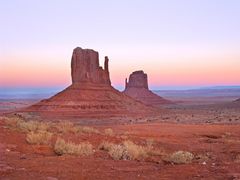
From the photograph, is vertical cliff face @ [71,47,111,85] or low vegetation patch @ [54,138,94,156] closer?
low vegetation patch @ [54,138,94,156]

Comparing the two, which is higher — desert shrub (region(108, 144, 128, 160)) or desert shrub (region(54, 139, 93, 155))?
desert shrub (region(54, 139, 93, 155))

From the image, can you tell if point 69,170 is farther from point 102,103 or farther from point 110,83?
point 110,83

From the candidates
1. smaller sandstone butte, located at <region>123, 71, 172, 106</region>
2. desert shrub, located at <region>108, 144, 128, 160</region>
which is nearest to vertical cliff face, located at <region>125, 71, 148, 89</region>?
smaller sandstone butte, located at <region>123, 71, 172, 106</region>

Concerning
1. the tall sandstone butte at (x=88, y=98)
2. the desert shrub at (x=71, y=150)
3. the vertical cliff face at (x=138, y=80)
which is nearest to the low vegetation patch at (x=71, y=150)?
the desert shrub at (x=71, y=150)

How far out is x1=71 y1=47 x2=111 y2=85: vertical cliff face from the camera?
267ft

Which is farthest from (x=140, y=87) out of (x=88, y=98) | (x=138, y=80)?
(x=88, y=98)

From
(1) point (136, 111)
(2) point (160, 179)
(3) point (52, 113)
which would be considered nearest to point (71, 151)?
(2) point (160, 179)

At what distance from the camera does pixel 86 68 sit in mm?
81438

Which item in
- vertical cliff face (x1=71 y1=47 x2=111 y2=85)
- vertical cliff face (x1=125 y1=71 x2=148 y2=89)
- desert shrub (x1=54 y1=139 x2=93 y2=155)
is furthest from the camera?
vertical cliff face (x1=125 y1=71 x2=148 y2=89)

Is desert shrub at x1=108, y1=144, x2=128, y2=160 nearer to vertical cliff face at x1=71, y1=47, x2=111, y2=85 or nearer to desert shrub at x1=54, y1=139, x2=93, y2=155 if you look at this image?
desert shrub at x1=54, y1=139, x2=93, y2=155

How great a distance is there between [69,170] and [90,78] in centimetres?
7013

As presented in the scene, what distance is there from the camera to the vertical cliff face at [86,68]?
8150 cm

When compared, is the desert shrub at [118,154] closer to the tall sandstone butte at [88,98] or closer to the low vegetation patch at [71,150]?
the low vegetation patch at [71,150]

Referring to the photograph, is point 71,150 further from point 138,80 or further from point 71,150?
point 138,80
